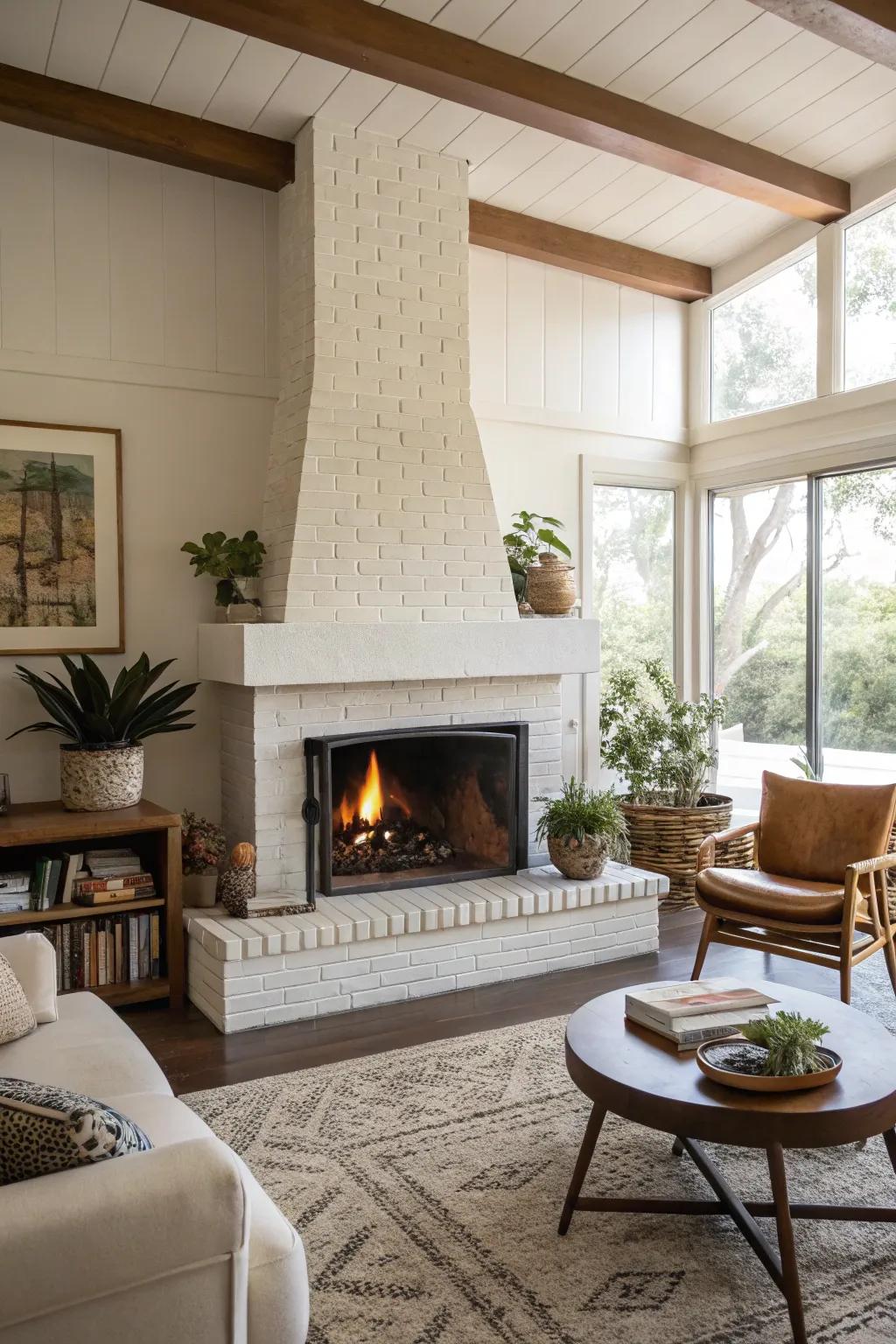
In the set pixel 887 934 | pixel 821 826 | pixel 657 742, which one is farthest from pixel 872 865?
pixel 657 742

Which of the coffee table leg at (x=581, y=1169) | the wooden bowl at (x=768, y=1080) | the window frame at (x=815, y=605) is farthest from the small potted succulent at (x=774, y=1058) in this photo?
the window frame at (x=815, y=605)

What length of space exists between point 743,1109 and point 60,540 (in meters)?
3.29

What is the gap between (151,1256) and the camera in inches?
56.8

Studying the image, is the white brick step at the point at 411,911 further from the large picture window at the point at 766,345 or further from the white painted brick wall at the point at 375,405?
the large picture window at the point at 766,345

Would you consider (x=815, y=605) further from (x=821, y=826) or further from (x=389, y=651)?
(x=389, y=651)

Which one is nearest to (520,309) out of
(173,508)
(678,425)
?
(678,425)

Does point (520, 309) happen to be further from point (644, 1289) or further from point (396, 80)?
point (644, 1289)

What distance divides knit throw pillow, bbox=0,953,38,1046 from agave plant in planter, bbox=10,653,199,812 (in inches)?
55.1

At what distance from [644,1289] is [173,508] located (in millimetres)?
3377

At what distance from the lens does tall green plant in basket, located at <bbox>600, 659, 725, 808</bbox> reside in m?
5.31

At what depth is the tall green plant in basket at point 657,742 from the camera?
531 cm

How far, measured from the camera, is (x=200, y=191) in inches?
173

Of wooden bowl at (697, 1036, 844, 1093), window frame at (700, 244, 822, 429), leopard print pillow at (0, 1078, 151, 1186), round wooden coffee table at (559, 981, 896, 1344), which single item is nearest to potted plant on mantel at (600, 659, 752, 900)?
window frame at (700, 244, 822, 429)

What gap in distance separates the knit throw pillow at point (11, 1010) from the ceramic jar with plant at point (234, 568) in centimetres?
196
